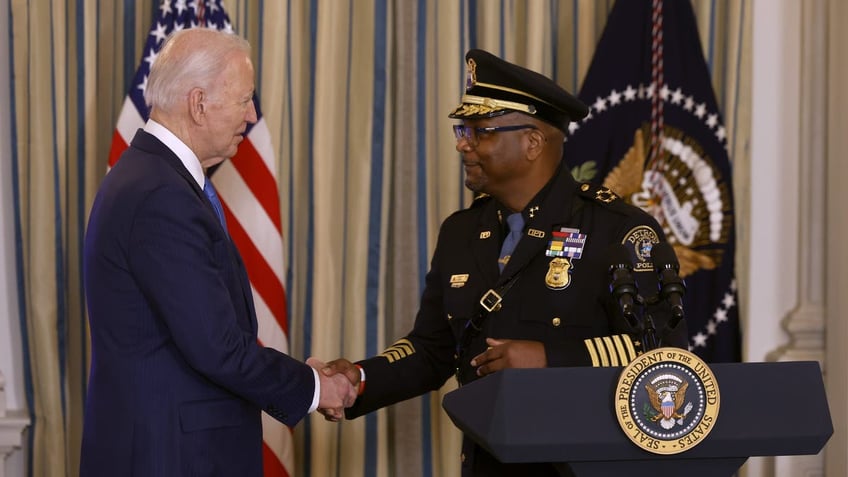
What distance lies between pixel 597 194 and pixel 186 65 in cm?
102

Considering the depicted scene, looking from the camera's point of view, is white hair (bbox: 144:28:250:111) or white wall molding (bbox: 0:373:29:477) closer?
white hair (bbox: 144:28:250:111)

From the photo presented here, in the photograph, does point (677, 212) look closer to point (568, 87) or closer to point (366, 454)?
point (568, 87)

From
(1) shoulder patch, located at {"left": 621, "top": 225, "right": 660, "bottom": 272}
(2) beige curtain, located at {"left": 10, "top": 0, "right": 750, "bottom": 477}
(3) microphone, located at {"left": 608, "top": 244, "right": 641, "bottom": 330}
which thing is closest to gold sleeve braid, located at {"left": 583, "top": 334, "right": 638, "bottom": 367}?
(1) shoulder patch, located at {"left": 621, "top": 225, "right": 660, "bottom": 272}

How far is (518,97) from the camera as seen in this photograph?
2.50 meters

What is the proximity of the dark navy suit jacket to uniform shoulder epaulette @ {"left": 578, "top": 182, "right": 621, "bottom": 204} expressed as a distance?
892 millimetres

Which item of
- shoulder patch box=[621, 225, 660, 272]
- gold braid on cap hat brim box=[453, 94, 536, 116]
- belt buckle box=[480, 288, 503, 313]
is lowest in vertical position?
belt buckle box=[480, 288, 503, 313]

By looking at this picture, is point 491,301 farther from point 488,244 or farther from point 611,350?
point 611,350

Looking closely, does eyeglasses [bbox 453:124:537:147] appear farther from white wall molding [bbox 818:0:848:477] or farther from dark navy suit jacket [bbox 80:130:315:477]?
white wall molding [bbox 818:0:848:477]

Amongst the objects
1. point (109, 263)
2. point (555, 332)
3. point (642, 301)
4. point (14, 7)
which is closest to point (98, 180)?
point (14, 7)

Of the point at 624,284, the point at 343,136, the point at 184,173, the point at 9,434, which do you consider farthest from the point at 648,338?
the point at 9,434

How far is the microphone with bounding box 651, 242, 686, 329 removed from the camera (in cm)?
167

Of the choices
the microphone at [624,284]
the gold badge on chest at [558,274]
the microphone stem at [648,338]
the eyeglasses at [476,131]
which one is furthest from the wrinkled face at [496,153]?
the microphone stem at [648,338]

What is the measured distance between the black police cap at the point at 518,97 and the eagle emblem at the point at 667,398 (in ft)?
3.51

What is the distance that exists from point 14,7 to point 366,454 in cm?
199
